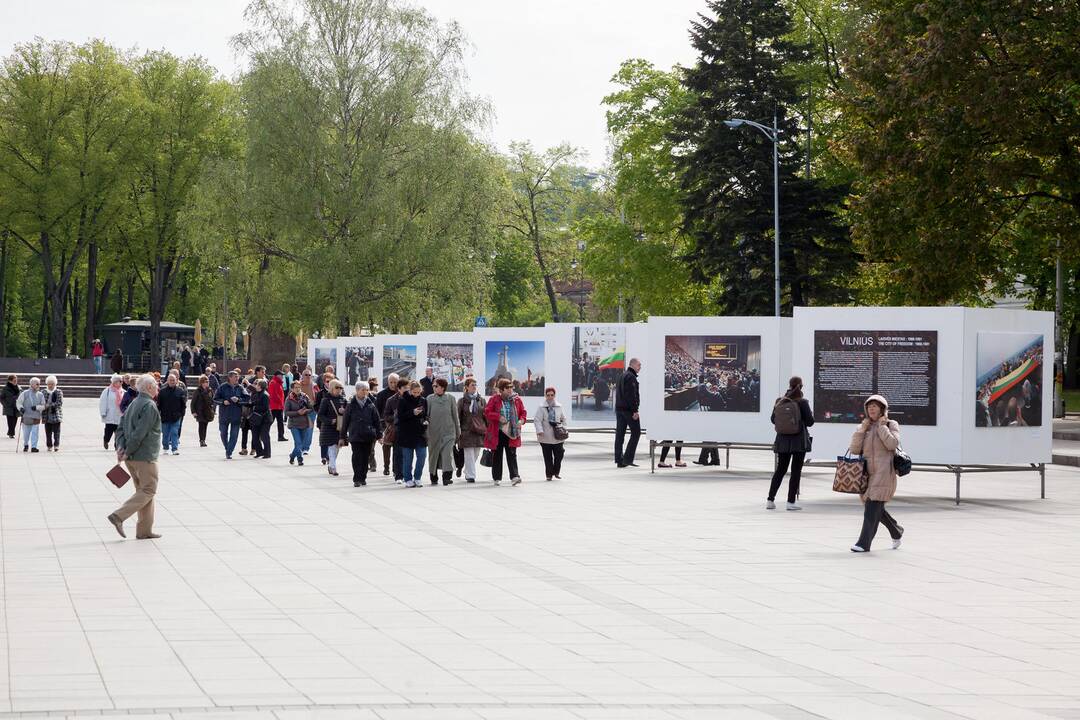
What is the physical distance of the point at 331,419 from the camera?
26422mm

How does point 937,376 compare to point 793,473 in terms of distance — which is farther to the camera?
point 937,376

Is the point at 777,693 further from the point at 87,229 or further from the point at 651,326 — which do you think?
the point at 87,229

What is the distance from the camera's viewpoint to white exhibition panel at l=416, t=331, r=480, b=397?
38009mm

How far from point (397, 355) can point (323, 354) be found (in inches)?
316

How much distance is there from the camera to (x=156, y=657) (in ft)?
30.6

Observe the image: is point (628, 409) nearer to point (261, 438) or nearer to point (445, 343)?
point (261, 438)

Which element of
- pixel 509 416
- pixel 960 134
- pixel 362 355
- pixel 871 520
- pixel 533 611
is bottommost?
pixel 533 611

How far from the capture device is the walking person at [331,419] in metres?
26.3

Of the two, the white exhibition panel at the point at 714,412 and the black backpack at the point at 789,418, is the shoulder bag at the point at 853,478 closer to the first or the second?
the black backpack at the point at 789,418

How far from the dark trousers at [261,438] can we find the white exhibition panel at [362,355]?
11800 millimetres

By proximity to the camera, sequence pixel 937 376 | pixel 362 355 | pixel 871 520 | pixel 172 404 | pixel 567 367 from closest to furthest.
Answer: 1. pixel 871 520
2. pixel 937 376
3. pixel 172 404
4. pixel 567 367
5. pixel 362 355

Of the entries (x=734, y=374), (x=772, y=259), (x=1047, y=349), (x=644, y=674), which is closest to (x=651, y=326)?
(x=734, y=374)

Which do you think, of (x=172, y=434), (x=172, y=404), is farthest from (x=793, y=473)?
(x=172, y=434)

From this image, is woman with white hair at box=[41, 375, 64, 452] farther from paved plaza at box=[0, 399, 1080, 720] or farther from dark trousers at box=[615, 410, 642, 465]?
dark trousers at box=[615, 410, 642, 465]
